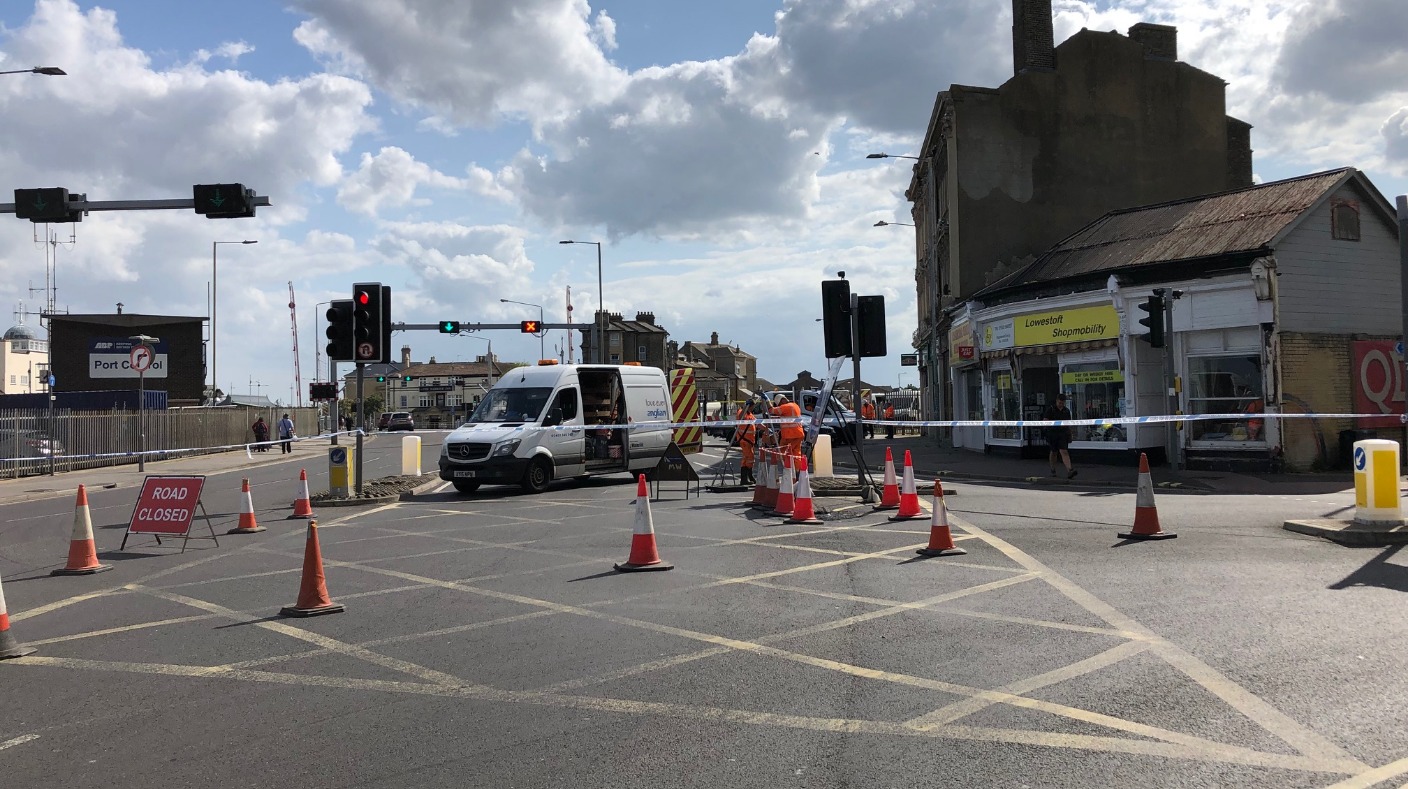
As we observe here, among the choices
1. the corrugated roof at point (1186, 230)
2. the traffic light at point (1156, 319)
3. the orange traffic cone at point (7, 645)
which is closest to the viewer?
the orange traffic cone at point (7, 645)

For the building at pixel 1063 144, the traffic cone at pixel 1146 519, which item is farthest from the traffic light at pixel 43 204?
the building at pixel 1063 144

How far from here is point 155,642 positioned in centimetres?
702

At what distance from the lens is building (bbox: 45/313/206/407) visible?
64875 millimetres

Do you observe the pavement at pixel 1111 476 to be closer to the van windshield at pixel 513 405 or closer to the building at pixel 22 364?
the van windshield at pixel 513 405

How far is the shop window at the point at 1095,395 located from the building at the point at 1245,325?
1.3 inches

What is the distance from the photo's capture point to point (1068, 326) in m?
24.4

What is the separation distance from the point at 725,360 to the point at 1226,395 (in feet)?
386

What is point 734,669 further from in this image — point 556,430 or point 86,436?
point 86,436

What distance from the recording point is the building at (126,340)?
213 ft

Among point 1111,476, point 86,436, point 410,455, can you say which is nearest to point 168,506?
point 410,455

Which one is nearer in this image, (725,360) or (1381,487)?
(1381,487)

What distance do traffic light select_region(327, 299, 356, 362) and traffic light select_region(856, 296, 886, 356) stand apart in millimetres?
8504

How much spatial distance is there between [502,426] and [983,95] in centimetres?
2190

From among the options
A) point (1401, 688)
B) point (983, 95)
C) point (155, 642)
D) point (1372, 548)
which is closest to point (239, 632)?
point (155, 642)
